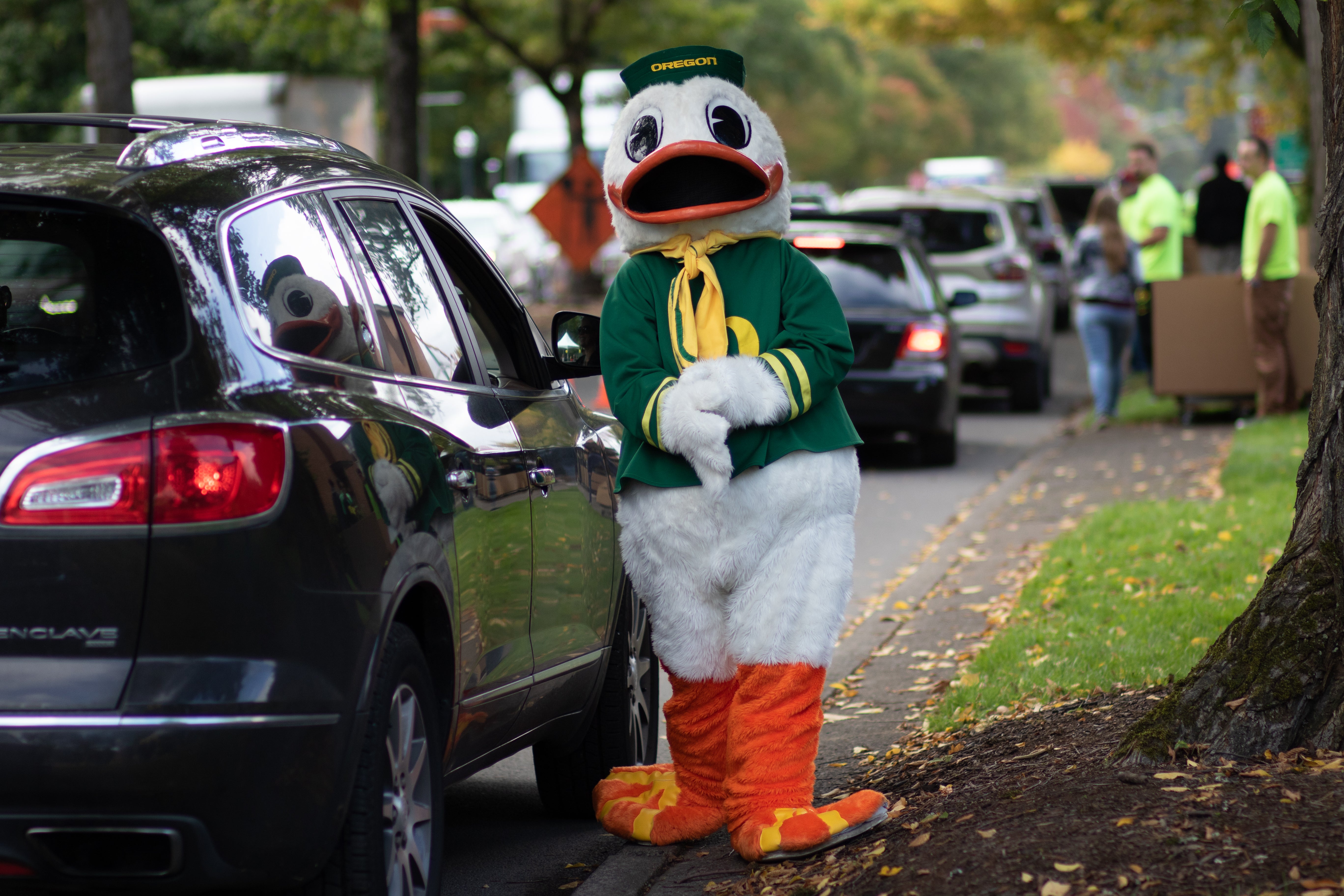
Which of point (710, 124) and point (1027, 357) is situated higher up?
point (710, 124)

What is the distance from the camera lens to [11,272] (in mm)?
3516

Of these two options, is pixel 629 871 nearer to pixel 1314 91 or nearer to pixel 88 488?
pixel 88 488

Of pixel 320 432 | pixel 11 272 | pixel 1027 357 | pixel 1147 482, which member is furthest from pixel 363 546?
pixel 1027 357

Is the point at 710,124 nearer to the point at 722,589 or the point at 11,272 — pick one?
the point at 722,589

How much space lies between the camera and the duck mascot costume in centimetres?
410

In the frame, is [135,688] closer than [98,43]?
Yes

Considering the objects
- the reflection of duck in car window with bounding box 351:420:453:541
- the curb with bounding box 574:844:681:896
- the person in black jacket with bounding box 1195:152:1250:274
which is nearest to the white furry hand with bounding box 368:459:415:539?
the reflection of duck in car window with bounding box 351:420:453:541

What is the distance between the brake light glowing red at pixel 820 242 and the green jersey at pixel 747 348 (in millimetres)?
8163

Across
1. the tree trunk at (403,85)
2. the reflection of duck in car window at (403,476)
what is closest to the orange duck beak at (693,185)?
the reflection of duck in car window at (403,476)

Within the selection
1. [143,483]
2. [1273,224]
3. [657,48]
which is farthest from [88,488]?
[657,48]

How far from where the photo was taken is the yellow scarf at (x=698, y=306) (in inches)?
167

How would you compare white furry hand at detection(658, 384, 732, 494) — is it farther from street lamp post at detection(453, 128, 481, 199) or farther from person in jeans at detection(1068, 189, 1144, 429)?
street lamp post at detection(453, 128, 481, 199)

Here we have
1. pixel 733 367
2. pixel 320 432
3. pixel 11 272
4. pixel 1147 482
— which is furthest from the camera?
pixel 1147 482

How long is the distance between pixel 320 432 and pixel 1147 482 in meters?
8.87
